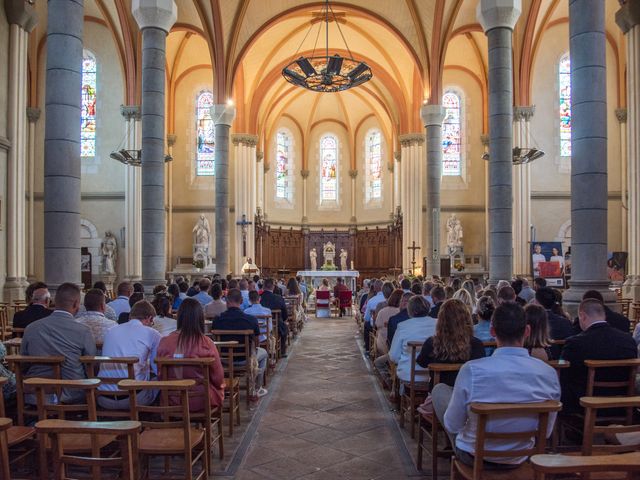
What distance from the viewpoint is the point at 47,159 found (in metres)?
7.84

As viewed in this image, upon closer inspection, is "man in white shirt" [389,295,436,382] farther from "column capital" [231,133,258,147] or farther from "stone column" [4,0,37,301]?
"column capital" [231,133,258,147]

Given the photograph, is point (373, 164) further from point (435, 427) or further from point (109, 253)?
point (435, 427)

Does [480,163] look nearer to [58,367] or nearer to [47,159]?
[47,159]

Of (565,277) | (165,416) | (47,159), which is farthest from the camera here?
(565,277)

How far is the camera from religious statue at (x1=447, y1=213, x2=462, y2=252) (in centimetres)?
2481

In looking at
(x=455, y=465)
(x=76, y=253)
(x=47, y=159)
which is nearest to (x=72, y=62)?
(x=47, y=159)

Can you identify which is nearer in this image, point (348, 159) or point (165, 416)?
point (165, 416)

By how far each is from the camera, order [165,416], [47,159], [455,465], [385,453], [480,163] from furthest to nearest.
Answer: [480,163] → [47,159] → [385,453] → [165,416] → [455,465]

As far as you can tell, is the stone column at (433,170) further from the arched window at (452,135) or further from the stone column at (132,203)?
the stone column at (132,203)

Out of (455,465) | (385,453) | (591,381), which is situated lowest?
(385,453)

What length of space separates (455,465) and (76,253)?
6.11 metres

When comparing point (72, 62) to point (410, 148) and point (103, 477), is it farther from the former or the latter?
point (410, 148)

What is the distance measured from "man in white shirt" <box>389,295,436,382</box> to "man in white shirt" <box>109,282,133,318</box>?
12.9 ft

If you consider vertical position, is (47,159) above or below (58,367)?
above
